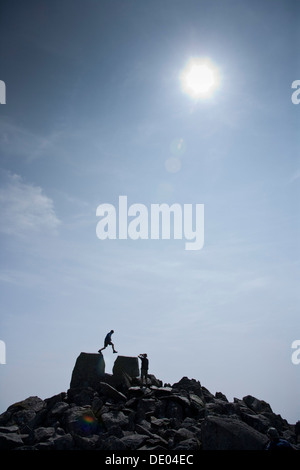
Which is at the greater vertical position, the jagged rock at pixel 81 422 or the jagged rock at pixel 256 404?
the jagged rock at pixel 81 422

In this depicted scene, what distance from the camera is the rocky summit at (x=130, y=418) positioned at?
1346cm

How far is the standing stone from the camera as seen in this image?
804 inches

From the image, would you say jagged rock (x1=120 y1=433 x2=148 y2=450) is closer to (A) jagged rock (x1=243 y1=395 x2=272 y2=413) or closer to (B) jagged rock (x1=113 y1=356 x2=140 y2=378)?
(B) jagged rock (x1=113 y1=356 x2=140 y2=378)

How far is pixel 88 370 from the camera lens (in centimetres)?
2072

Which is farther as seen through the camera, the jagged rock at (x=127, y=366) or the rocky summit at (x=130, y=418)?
the jagged rock at (x=127, y=366)

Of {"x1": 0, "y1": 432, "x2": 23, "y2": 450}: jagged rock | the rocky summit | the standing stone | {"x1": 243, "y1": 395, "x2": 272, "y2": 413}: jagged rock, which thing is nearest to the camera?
the rocky summit

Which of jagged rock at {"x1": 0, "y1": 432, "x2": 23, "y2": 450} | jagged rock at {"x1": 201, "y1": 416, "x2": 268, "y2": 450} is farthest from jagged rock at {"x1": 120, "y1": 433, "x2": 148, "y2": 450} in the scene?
jagged rock at {"x1": 0, "y1": 432, "x2": 23, "y2": 450}

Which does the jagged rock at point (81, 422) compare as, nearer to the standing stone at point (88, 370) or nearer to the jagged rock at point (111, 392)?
the jagged rock at point (111, 392)

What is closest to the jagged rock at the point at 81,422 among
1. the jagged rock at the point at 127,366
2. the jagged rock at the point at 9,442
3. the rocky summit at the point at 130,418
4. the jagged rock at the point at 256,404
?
the rocky summit at the point at 130,418

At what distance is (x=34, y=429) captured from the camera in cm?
1659

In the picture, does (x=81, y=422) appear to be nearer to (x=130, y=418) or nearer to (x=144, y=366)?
(x=130, y=418)

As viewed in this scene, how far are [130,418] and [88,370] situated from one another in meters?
5.28

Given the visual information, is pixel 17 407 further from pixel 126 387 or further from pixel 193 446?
pixel 193 446
